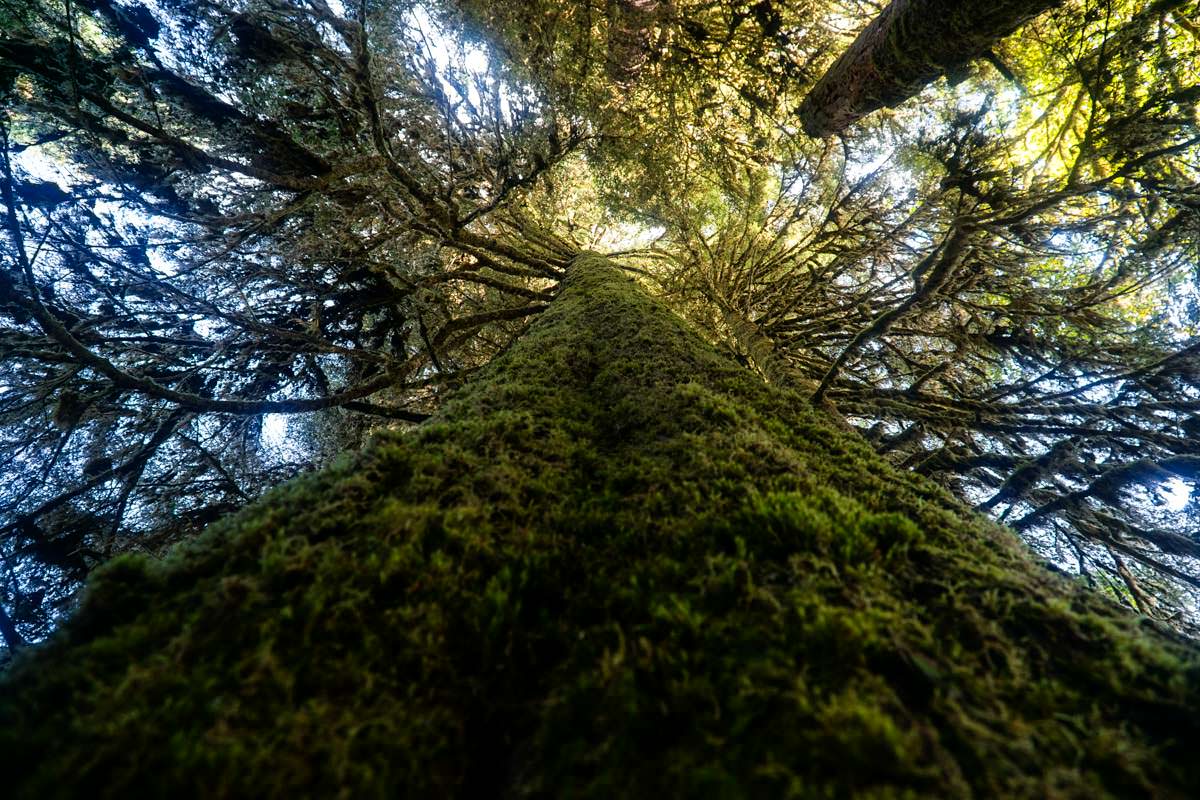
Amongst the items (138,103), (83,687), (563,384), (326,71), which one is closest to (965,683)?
(83,687)

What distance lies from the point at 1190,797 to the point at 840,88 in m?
6.03

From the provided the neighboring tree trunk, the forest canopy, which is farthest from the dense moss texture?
the neighboring tree trunk

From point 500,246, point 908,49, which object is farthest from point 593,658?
point 500,246

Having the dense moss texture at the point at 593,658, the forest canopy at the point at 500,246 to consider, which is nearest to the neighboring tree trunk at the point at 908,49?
the forest canopy at the point at 500,246

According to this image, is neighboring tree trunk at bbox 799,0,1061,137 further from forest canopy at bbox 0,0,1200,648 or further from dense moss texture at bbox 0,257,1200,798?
dense moss texture at bbox 0,257,1200,798

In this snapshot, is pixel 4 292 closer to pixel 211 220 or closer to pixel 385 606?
pixel 211 220

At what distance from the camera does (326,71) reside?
5.04m

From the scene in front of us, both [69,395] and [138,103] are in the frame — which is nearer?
[69,395]

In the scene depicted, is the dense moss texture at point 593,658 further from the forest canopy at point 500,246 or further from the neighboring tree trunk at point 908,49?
the neighboring tree trunk at point 908,49

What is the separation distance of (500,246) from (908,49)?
520cm

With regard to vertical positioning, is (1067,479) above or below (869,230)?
below

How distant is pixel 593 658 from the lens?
1110mm

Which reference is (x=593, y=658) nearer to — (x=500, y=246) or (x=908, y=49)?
(x=908, y=49)

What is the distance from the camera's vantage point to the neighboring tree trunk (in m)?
3.53
